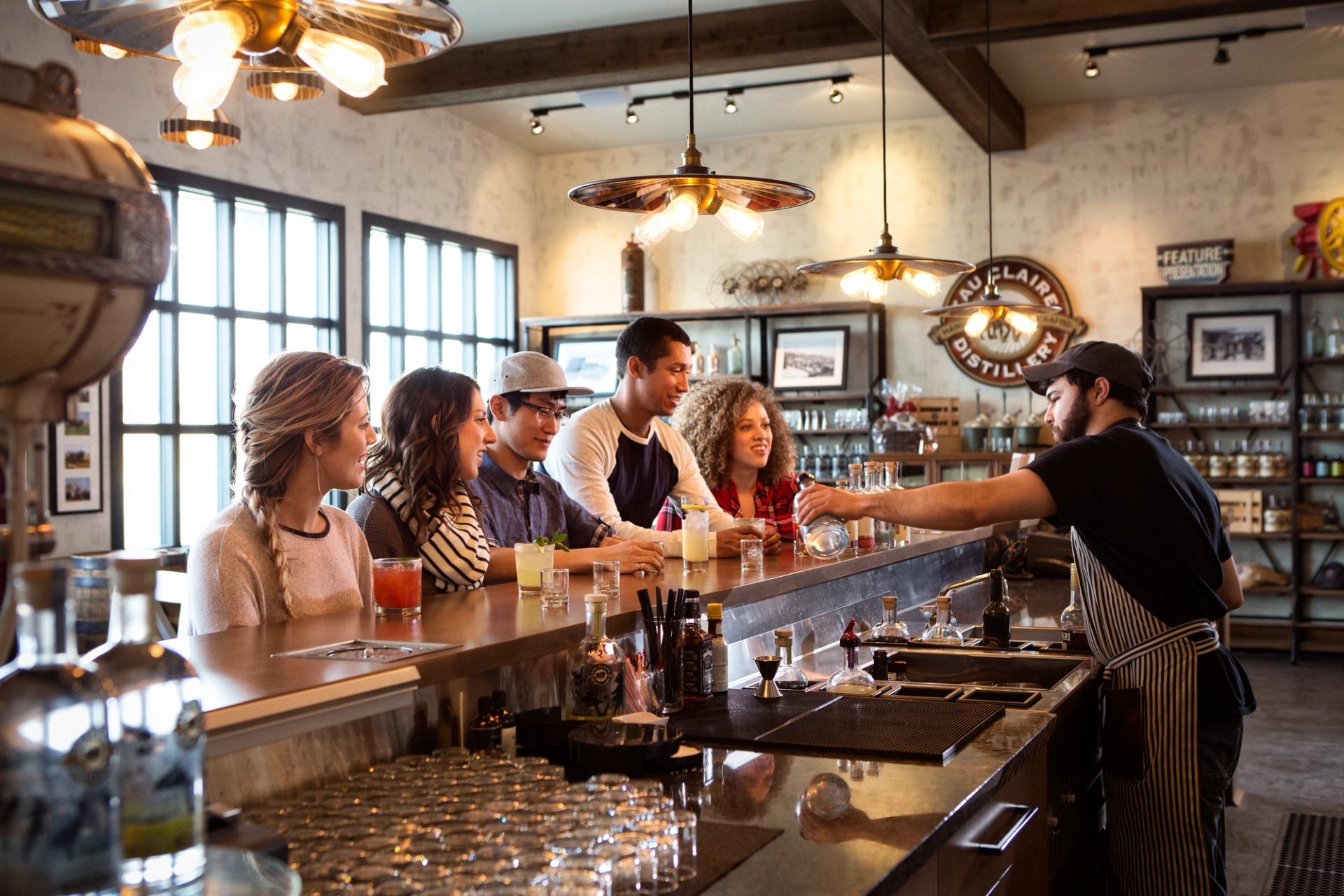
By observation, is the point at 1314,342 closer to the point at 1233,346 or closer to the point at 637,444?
the point at 1233,346

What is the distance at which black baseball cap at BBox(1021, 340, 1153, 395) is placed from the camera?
3.21 meters

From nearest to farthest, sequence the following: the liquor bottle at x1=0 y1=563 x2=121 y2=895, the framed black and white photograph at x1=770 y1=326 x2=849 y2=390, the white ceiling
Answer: the liquor bottle at x1=0 y1=563 x2=121 y2=895
the white ceiling
the framed black and white photograph at x1=770 y1=326 x2=849 y2=390

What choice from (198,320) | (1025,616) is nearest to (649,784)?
(1025,616)

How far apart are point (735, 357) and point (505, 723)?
7.77m

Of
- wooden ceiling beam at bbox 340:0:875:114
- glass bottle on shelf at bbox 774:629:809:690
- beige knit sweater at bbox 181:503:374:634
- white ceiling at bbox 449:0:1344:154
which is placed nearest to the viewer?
beige knit sweater at bbox 181:503:374:634

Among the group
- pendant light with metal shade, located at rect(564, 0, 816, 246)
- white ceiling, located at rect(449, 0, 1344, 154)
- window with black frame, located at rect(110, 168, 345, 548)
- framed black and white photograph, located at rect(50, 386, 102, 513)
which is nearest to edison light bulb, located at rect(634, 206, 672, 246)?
pendant light with metal shade, located at rect(564, 0, 816, 246)

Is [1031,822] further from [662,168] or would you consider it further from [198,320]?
[662,168]

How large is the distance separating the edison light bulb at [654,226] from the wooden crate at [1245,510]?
6.42 meters

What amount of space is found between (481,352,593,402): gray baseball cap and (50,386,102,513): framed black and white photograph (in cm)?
350

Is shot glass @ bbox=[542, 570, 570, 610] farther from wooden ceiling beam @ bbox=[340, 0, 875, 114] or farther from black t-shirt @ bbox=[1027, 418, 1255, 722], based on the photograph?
wooden ceiling beam @ bbox=[340, 0, 875, 114]

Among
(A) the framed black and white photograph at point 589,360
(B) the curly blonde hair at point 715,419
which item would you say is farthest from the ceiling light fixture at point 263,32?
(A) the framed black and white photograph at point 589,360

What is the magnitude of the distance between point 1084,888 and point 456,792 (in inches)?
90.0

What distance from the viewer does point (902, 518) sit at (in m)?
3.12

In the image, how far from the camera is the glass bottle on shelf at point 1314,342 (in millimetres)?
8445
